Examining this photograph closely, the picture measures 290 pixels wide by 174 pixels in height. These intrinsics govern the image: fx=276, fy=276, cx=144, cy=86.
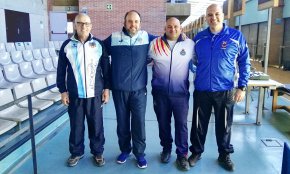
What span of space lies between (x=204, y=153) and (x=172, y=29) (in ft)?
4.97

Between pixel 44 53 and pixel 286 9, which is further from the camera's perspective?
pixel 286 9

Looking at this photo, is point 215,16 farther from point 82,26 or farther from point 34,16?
point 34,16

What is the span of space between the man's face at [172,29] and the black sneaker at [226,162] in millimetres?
1358

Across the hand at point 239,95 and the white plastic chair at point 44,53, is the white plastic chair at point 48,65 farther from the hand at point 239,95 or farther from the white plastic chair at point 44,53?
the hand at point 239,95

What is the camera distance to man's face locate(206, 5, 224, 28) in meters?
2.62

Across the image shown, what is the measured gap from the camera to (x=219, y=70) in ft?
8.74

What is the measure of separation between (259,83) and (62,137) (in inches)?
114

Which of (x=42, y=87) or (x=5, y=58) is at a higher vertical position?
(x=5, y=58)

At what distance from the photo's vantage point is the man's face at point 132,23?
8.61ft

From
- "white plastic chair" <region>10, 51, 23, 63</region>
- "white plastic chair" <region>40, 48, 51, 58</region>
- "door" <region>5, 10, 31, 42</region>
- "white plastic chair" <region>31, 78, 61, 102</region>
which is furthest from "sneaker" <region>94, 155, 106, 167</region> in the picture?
"door" <region>5, 10, 31, 42</region>

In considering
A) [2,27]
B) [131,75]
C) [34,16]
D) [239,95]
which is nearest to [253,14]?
[34,16]

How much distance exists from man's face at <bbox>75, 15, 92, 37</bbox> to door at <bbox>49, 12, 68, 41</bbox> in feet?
39.2

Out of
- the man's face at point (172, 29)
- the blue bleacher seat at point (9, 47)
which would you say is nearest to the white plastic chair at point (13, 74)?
the man's face at point (172, 29)

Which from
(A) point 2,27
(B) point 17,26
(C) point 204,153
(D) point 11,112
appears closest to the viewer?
(C) point 204,153
